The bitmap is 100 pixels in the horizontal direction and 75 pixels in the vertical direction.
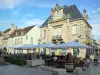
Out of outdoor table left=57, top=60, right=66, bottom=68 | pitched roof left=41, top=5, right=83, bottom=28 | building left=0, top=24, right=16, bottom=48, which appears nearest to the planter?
outdoor table left=57, top=60, right=66, bottom=68

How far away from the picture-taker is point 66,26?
35.2 metres

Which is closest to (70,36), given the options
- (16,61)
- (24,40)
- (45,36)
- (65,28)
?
(65,28)

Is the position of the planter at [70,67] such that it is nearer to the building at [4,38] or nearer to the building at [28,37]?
the building at [28,37]

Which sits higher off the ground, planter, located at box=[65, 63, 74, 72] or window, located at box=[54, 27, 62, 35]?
window, located at box=[54, 27, 62, 35]

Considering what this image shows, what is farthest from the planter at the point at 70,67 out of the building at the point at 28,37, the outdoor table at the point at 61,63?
the building at the point at 28,37

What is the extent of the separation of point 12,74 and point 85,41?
20.9 m

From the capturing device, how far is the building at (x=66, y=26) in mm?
33125

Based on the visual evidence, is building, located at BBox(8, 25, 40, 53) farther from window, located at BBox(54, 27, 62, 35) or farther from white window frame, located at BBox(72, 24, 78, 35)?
white window frame, located at BBox(72, 24, 78, 35)

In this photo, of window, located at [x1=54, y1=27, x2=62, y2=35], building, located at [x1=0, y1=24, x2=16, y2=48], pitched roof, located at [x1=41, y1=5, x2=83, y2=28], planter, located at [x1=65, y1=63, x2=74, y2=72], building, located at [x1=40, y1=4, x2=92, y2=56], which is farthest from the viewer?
building, located at [x1=0, y1=24, x2=16, y2=48]

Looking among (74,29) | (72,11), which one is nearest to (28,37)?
(72,11)

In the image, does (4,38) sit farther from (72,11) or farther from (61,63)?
(61,63)

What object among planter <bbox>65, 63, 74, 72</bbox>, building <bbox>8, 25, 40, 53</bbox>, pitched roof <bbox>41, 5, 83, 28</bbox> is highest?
pitched roof <bbox>41, 5, 83, 28</bbox>

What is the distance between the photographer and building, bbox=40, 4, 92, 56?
33.1 meters

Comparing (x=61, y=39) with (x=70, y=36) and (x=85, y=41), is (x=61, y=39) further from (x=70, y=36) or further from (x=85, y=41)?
(x=85, y=41)
